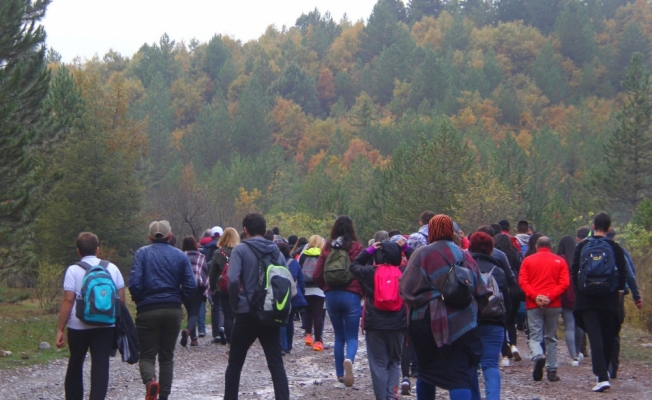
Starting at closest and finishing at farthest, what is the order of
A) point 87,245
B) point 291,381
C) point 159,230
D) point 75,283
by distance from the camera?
point 75,283, point 87,245, point 159,230, point 291,381

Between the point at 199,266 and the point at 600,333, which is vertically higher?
the point at 199,266

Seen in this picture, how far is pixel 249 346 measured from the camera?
23.4 ft

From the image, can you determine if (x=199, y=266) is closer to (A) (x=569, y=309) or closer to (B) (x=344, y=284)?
(B) (x=344, y=284)

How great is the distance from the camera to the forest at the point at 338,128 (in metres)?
29.0

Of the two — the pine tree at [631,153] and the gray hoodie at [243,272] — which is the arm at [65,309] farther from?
the pine tree at [631,153]

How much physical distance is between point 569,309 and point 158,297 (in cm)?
571

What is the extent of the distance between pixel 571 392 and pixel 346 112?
347 ft

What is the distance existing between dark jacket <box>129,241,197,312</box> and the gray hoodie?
2.38 ft

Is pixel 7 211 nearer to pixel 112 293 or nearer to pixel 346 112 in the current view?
pixel 112 293

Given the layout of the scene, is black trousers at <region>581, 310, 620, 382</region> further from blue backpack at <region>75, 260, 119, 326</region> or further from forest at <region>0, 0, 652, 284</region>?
forest at <region>0, 0, 652, 284</region>

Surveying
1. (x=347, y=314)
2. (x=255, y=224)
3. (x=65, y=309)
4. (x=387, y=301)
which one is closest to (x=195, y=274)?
(x=347, y=314)

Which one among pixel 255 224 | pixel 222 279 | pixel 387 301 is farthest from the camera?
pixel 222 279

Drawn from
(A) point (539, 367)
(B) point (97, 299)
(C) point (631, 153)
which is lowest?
(A) point (539, 367)

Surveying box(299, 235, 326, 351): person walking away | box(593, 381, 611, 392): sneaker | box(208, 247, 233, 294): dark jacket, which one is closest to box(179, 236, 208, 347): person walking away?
box(208, 247, 233, 294): dark jacket
